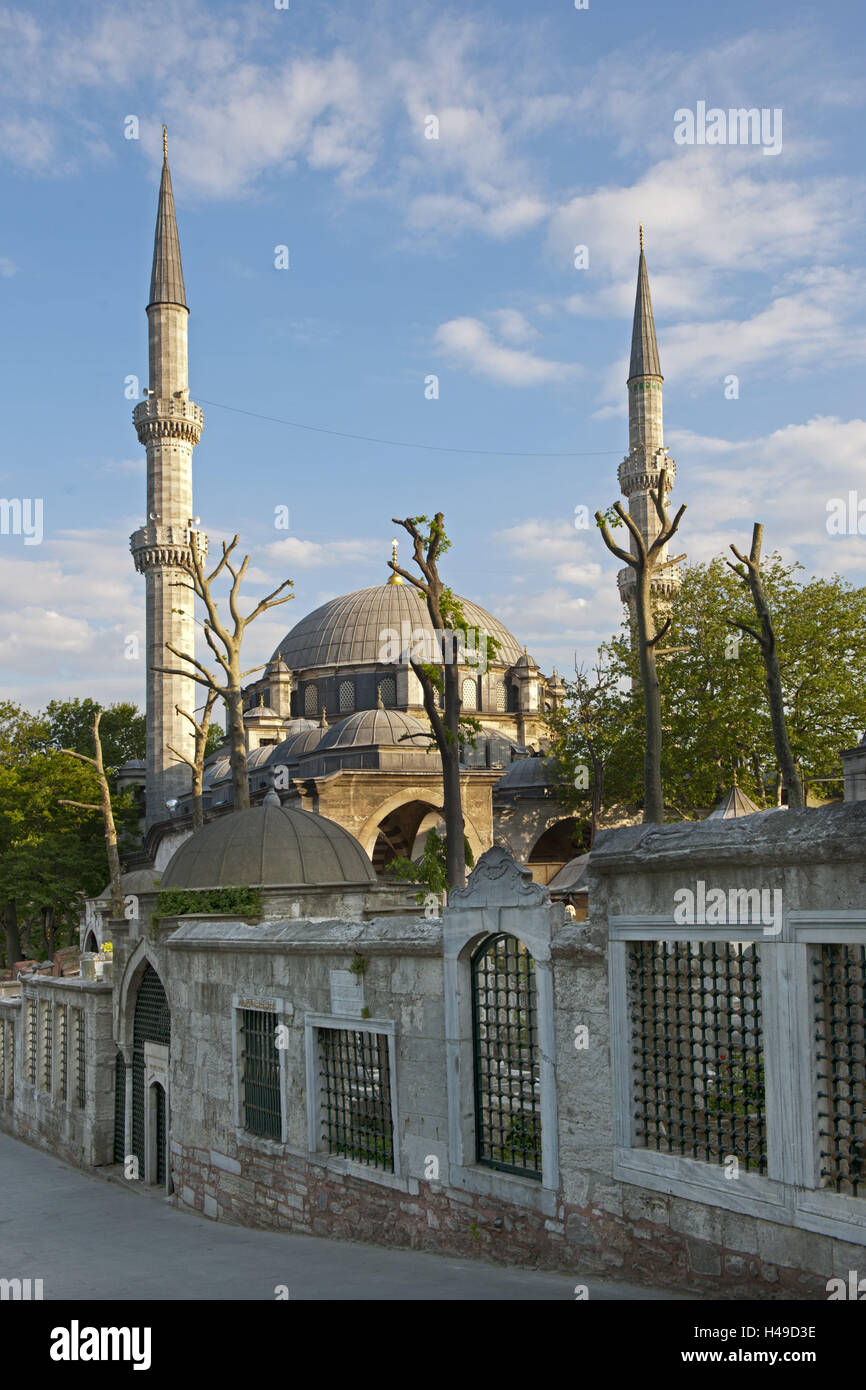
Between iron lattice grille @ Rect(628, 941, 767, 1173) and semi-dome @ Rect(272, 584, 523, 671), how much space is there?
45.7 m

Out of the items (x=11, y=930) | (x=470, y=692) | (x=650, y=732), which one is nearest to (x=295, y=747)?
(x=470, y=692)

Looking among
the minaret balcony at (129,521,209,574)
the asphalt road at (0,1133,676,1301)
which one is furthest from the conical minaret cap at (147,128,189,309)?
the asphalt road at (0,1133,676,1301)

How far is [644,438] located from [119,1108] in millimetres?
34532

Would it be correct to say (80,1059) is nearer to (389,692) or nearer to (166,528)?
(166,528)

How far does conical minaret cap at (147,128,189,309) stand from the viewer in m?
43.8

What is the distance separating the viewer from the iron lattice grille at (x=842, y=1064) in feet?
18.4

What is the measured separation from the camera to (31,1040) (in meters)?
19.9

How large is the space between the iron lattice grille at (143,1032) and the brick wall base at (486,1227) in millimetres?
2680

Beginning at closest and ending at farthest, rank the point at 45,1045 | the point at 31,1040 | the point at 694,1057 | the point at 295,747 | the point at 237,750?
the point at 694,1057 < the point at 45,1045 < the point at 237,750 < the point at 31,1040 < the point at 295,747

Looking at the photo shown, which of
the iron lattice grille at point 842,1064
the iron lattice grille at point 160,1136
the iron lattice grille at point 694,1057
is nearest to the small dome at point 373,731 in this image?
the iron lattice grille at point 160,1136

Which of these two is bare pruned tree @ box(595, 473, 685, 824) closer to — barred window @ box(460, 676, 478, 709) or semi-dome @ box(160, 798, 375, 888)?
semi-dome @ box(160, 798, 375, 888)

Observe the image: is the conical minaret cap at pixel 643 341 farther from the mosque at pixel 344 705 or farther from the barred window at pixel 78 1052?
the barred window at pixel 78 1052
